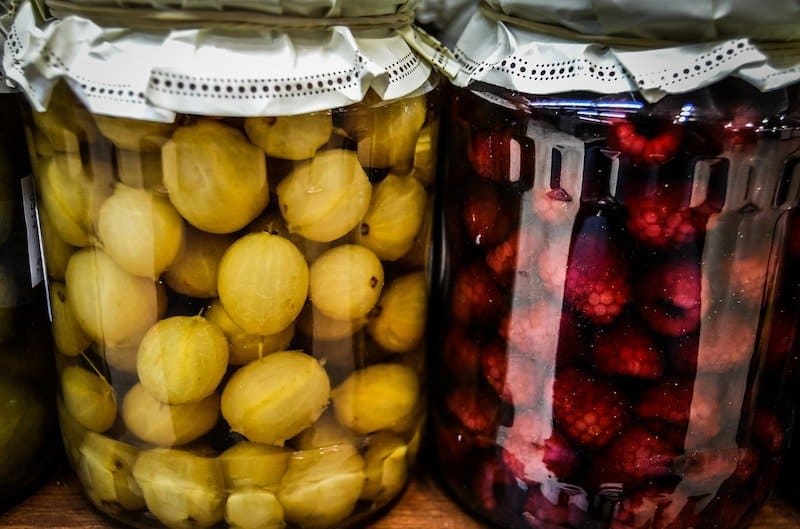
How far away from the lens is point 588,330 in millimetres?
389

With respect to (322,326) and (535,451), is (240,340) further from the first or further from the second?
(535,451)

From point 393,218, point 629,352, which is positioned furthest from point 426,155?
point 629,352

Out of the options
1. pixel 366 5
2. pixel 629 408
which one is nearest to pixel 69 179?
pixel 366 5

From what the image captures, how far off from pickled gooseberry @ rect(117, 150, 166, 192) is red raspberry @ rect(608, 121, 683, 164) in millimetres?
204

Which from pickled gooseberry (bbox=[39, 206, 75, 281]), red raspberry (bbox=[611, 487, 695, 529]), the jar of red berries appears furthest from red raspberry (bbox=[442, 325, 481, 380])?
pickled gooseberry (bbox=[39, 206, 75, 281])

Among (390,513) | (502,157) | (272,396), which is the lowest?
(390,513)

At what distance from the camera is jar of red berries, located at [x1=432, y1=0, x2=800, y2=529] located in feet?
1.15

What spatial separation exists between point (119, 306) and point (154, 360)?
0.03 metres

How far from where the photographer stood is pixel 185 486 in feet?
1.32

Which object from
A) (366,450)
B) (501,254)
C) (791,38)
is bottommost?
(366,450)

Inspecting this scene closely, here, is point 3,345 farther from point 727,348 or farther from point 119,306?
point 727,348

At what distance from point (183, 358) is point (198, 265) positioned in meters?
0.04

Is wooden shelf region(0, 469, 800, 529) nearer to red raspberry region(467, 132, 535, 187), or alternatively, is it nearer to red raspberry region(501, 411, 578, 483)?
red raspberry region(501, 411, 578, 483)

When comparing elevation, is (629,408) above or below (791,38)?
below
